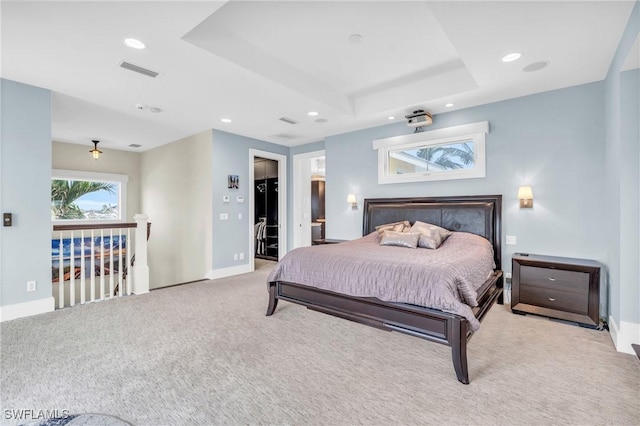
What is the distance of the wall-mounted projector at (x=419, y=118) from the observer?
13.7ft

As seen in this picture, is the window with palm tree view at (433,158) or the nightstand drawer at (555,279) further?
the window with palm tree view at (433,158)

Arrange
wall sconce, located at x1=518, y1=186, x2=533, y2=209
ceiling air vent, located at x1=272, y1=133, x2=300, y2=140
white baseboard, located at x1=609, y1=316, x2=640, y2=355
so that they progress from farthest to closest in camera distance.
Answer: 1. ceiling air vent, located at x1=272, y1=133, x2=300, y2=140
2. wall sconce, located at x1=518, y1=186, x2=533, y2=209
3. white baseboard, located at x1=609, y1=316, x2=640, y2=355

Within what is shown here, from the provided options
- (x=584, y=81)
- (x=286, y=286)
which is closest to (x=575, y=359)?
(x=286, y=286)

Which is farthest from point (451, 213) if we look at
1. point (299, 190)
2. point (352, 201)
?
point (299, 190)

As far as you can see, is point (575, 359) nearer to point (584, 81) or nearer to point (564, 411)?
point (564, 411)

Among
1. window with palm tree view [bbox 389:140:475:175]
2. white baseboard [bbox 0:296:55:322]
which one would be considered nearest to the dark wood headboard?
window with palm tree view [bbox 389:140:475:175]

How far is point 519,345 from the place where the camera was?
2.59m

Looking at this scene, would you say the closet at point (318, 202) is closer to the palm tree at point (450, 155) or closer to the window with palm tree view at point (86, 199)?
the palm tree at point (450, 155)

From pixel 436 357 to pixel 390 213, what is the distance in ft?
8.55

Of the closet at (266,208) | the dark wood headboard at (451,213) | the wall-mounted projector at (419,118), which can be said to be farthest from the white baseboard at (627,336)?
the closet at (266,208)

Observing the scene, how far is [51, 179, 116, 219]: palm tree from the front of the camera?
20.8ft

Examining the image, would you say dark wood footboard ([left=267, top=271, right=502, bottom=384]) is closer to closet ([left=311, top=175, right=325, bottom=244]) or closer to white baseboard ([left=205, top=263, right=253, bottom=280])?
white baseboard ([left=205, top=263, right=253, bottom=280])

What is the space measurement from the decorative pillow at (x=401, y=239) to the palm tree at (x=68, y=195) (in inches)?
269

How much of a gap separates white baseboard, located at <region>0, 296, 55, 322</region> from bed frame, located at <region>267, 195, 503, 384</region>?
261 centimetres
